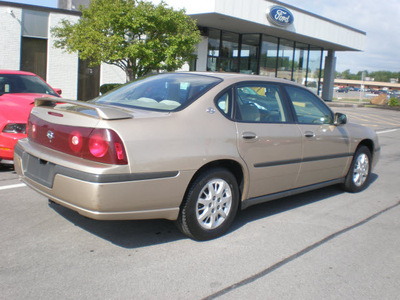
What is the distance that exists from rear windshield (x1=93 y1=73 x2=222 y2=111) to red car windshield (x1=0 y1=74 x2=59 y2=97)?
10.9 feet

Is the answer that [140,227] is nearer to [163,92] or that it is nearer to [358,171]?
[163,92]

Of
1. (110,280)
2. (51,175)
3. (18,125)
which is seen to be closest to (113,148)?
(51,175)

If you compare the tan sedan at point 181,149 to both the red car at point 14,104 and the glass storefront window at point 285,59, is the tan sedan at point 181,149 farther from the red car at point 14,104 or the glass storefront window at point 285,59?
the glass storefront window at point 285,59

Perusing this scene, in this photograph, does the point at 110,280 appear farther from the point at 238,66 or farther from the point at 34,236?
the point at 238,66

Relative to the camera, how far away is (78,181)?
331 centimetres

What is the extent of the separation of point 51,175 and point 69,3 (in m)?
24.0

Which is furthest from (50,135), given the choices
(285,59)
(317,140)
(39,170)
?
(285,59)

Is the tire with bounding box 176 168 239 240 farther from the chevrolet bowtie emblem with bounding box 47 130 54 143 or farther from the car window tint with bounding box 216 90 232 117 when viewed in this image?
the chevrolet bowtie emblem with bounding box 47 130 54 143

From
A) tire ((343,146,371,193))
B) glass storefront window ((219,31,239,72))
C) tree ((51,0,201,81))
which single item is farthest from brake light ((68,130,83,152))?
glass storefront window ((219,31,239,72))

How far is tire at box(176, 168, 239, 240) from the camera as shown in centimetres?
377

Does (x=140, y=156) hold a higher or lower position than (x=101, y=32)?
lower

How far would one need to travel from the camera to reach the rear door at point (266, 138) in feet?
13.9

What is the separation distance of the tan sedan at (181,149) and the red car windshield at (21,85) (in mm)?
3347

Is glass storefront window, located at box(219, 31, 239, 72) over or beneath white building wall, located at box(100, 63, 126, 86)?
over
